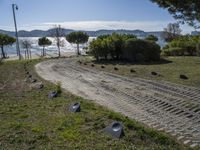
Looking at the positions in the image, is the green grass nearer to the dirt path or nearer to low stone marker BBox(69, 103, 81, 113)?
low stone marker BBox(69, 103, 81, 113)

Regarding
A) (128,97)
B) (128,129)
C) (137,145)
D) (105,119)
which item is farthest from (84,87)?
(137,145)

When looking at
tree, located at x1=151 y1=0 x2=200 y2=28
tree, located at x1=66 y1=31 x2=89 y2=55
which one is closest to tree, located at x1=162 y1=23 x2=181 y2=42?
tree, located at x1=66 y1=31 x2=89 y2=55

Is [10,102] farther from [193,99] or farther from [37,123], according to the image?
[193,99]

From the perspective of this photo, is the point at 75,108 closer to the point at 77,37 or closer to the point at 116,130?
the point at 116,130

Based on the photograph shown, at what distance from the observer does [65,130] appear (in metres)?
6.15

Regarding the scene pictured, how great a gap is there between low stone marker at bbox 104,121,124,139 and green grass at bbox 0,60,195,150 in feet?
0.35

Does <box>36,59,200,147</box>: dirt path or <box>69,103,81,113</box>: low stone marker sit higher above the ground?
<box>69,103,81,113</box>: low stone marker

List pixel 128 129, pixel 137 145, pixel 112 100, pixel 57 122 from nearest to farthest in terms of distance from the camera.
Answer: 1. pixel 137 145
2. pixel 128 129
3. pixel 57 122
4. pixel 112 100

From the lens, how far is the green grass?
17.5 ft

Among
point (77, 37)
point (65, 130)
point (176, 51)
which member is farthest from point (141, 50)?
point (77, 37)

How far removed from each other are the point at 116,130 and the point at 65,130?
41.0 inches

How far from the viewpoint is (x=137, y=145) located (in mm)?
5285

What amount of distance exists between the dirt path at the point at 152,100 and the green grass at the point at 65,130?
591 mm

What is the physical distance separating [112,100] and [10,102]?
306 centimetres
